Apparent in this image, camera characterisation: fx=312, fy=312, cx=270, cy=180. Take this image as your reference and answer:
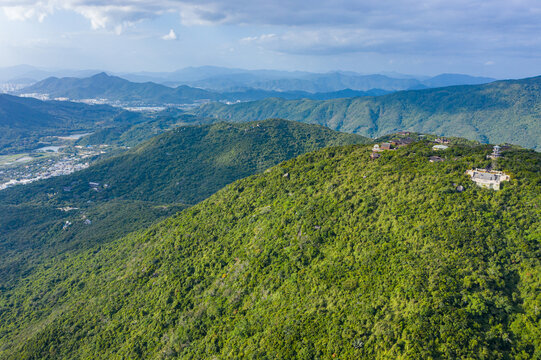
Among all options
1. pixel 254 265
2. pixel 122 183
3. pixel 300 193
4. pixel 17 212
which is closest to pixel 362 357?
pixel 254 265

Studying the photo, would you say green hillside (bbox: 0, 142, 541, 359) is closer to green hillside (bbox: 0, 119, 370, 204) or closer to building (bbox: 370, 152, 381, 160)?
building (bbox: 370, 152, 381, 160)

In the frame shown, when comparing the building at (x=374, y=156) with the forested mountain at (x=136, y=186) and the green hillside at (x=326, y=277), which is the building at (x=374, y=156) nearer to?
the green hillside at (x=326, y=277)

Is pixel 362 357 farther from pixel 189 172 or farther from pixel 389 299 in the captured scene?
pixel 189 172

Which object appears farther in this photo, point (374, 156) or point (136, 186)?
point (136, 186)

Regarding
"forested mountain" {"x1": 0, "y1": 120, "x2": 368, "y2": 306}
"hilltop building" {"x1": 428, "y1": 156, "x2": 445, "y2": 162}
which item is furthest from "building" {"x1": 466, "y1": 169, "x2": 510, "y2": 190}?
"forested mountain" {"x1": 0, "y1": 120, "x2": 368, "y2": 306}

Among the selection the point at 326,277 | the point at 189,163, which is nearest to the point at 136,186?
the point at 189,163

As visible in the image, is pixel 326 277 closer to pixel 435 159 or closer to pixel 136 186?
pixel 435 159
